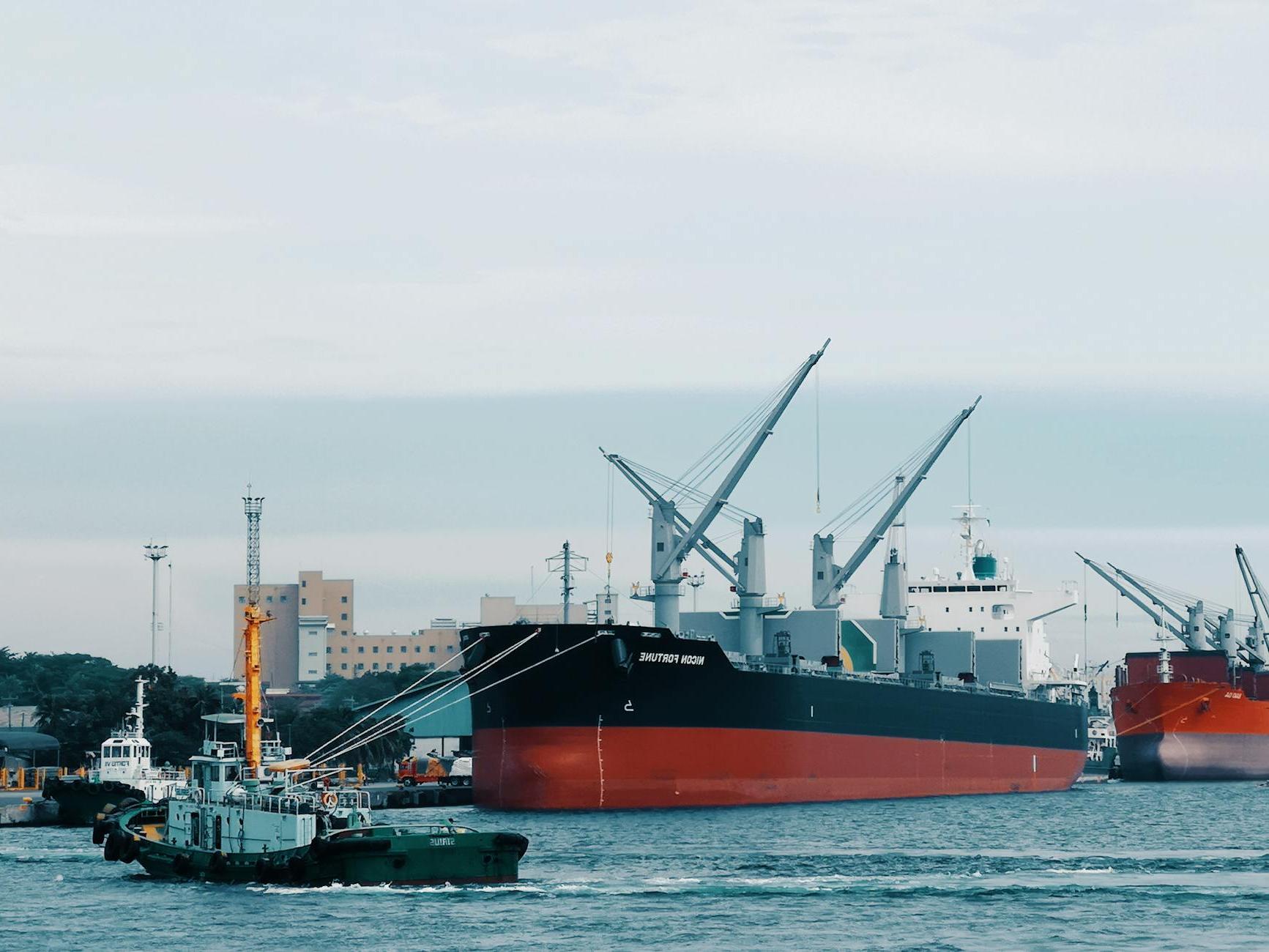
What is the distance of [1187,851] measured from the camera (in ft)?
138

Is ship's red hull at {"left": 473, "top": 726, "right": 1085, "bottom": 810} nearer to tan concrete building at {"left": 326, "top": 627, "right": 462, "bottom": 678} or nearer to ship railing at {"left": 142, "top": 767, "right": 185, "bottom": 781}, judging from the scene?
ship railing at {"left": 142, "top": 767, "right": 185, "bottom": 781}

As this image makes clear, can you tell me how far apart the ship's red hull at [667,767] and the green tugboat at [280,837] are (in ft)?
52.7

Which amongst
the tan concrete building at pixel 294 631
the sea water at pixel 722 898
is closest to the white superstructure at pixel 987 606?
the sea water at pixel 722 898

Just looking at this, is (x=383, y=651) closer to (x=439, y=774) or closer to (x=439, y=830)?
(x=439, y=774)

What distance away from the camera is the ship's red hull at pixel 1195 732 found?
9000 centimetres

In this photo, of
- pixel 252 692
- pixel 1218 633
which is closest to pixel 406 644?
pixel 1218 633

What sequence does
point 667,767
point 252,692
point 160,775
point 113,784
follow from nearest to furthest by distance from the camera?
point 252,692
point 113,784
point 160,775
point 667,767

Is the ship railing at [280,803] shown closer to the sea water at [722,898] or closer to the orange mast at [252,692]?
the orange mast at [252,692]

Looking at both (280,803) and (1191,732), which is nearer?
(280,803)

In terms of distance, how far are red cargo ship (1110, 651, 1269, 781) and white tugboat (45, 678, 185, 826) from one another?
170 feet

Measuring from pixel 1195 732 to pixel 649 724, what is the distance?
46352 millimetres

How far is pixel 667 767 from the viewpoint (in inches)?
2041

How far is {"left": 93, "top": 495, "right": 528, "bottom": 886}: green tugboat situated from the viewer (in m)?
33.0

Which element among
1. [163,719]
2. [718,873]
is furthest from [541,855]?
[163,719]
